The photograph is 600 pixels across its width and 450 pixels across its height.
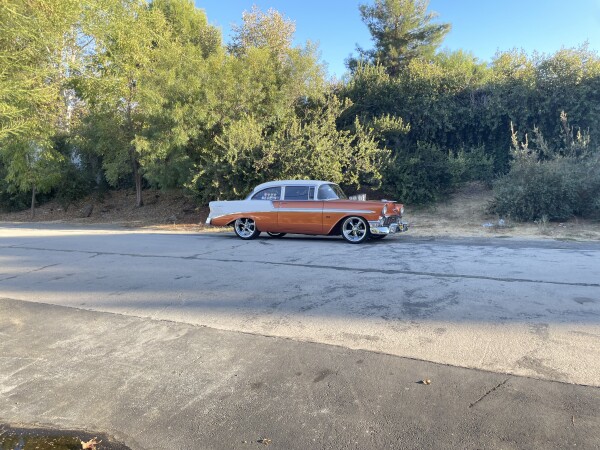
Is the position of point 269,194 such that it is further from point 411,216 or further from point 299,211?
point 411,216

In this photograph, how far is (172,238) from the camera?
13.2m

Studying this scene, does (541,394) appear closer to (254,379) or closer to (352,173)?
(254,379)

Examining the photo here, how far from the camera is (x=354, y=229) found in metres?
11.1

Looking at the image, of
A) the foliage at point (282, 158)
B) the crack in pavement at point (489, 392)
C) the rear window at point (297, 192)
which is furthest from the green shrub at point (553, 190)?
the crack in pavement at point (489, 392)

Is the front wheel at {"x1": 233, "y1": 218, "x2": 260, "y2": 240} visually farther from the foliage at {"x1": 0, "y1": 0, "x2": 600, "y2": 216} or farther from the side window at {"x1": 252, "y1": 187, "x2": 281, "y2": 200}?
the foliage at {"x1": 0, "y1": 0, "x2": 600, "y2": 216}

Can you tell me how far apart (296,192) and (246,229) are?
6.16ft

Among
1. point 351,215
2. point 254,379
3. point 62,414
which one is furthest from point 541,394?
point 351,215

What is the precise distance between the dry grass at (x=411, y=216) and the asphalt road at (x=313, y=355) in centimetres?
557

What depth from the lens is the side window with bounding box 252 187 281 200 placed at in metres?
12.1

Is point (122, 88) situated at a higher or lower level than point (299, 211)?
higher

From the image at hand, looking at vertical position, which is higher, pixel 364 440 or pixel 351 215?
pixel 351 215

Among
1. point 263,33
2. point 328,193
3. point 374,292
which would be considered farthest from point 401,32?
point 374,292

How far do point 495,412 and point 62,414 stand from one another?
123 inches

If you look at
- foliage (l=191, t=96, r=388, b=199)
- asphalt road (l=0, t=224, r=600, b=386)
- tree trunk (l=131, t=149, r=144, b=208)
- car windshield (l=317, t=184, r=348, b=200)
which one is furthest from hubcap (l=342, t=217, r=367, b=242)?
tree trunk (l=131, t=149, r=144, b=208)
